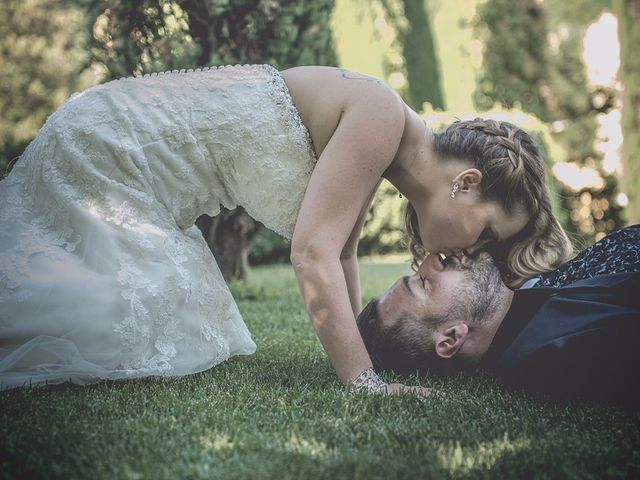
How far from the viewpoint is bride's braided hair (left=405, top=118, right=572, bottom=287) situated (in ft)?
9.67

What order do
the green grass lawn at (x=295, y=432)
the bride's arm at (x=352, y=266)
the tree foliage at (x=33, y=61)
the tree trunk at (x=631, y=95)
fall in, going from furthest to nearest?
the tree foliage at (x=33, y=61)
the tree trunk at (x=631, y=95)
the bride's arm at (x=352, y=266)
the green grass lawn at (x=295, y=432)

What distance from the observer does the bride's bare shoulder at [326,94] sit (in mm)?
2883

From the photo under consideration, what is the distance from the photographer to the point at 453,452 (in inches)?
77.7

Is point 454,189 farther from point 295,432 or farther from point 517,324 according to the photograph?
point 295,432

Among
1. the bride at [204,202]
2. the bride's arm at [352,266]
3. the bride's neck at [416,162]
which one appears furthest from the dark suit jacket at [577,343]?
the bride's arm at [352,266]

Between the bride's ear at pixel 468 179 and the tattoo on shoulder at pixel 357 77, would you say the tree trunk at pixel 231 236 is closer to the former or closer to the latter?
the tattoo on shoulder at pixel 357 77

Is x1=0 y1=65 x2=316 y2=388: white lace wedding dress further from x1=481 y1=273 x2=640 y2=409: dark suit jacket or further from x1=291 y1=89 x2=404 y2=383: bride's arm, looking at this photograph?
x1=481 y1=273 x2=640 y2=409: dark suit jacket

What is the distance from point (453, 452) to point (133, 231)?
5.19 ft

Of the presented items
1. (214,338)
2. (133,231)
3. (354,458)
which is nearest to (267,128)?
(133,231)

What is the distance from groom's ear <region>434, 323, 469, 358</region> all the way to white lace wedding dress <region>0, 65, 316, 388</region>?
0.85m

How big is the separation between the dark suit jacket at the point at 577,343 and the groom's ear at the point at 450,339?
16 cm

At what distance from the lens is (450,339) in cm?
289

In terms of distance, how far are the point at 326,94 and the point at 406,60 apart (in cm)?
1242

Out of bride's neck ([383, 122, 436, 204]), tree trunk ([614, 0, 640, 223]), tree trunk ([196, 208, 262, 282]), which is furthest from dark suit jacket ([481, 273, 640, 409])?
tree trunk ([614, 0, 640, 223])
